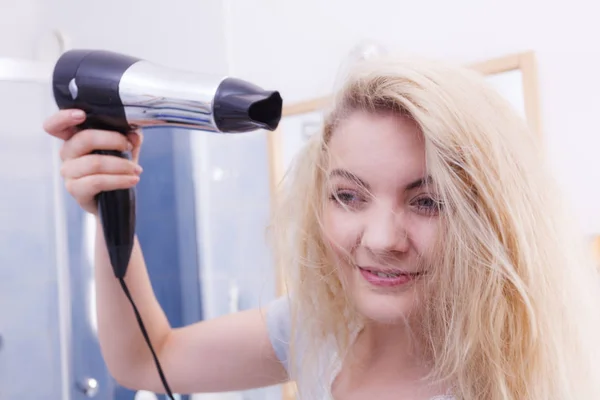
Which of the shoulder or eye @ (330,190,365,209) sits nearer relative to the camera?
eye @ (330,190,365,209)

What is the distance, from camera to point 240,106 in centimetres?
54

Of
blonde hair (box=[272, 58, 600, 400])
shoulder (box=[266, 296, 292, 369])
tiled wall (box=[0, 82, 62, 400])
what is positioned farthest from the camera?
tiled wall (box=[0, 82, 62, 400])

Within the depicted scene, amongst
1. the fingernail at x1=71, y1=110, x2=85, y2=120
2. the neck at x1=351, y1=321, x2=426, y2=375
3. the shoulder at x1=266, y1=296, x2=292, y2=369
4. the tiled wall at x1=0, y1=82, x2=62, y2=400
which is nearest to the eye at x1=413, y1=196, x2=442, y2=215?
the neck at x1=351, y1=321, x2=426, y2=375

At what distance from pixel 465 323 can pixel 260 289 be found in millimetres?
721

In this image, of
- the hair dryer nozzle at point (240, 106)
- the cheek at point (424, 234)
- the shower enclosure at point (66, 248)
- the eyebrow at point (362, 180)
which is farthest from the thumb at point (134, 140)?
the shower enclosure at point (66, 248)

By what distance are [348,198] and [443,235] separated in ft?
0.35

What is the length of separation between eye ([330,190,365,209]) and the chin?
71 millimetres

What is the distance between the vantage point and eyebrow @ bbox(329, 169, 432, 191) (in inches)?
20.7

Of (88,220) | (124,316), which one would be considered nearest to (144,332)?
(124,316)

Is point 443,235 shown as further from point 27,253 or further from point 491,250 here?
point 27,253

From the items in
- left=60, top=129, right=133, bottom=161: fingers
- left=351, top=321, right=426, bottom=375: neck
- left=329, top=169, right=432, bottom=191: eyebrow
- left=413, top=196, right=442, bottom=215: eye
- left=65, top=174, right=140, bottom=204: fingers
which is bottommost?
left=351, top=321, right=426, bottom=375: neck

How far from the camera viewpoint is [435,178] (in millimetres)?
512

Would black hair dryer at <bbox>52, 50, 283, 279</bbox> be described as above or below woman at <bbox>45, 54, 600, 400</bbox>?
above

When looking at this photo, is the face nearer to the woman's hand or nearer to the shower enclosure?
the woman's hand
